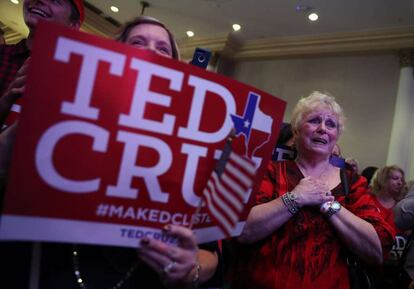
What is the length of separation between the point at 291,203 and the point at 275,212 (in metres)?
0.07

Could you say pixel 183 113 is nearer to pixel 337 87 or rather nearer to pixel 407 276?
pixel 407 276

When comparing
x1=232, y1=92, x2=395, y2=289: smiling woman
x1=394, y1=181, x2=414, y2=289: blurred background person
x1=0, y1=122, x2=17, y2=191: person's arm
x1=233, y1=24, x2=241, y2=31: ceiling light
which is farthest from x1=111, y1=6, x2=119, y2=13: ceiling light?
x1=0, y1=122, x2=17, y2=191: person's arm

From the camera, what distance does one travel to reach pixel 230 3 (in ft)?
19.7

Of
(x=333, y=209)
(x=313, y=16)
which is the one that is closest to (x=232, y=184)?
(x=333, y=209)

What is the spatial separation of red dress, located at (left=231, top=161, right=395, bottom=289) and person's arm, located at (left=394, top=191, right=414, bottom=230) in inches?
32.3

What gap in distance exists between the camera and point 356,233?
4.42ft

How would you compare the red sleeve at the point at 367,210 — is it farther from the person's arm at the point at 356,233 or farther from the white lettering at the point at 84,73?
the white lettering at the point at 84,73

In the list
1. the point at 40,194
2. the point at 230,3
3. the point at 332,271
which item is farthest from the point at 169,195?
the point at 230,3

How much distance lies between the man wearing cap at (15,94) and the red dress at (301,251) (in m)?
0.88

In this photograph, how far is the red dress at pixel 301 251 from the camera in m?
1.32

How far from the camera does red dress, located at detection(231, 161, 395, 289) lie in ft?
4.33

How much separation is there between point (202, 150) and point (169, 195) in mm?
112

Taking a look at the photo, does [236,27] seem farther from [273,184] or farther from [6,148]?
[6,148]

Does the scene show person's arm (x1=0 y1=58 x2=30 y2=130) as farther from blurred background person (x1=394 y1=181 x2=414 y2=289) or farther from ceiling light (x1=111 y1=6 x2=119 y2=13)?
ceiling light (x1=111 y1=6 x2=119 y2=13)
